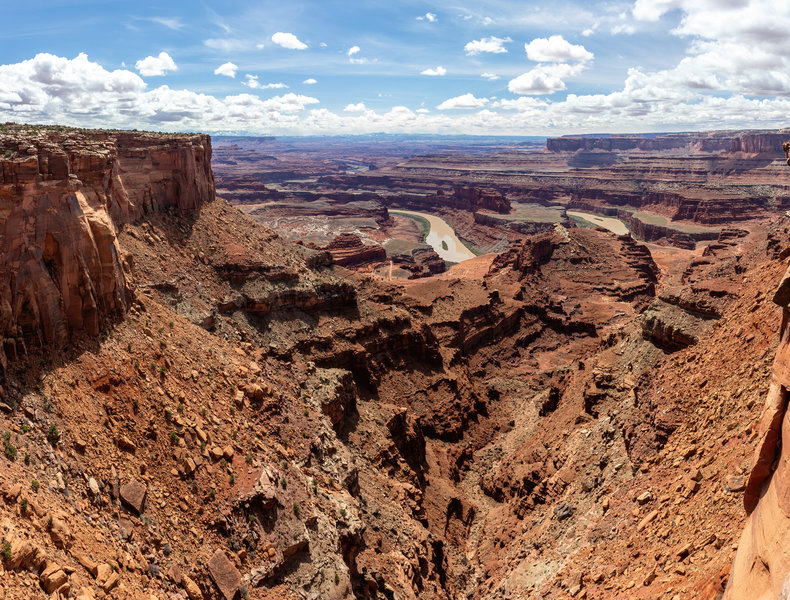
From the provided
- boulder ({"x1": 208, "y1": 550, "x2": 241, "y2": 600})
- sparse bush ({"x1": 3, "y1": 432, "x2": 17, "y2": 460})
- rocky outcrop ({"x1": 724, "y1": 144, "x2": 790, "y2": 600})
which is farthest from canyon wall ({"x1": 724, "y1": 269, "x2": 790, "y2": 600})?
sparse bush ({"x1": 3, "y1": 432, "x2": 17, "y2": 460})

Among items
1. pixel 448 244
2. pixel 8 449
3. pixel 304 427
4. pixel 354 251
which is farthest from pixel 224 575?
pixel 448 244

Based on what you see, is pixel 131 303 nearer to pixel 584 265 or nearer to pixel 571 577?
pixel 571 577

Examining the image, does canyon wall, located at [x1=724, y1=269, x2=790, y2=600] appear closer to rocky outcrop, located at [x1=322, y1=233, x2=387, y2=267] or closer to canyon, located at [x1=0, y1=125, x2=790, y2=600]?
canyon, located at [x1=0, y1=125, x2=790, y2=600]

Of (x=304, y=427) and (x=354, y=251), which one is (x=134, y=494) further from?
(x=354, y=251)

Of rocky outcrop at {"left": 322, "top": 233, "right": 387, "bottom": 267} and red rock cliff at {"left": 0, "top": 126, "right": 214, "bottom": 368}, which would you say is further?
rocky outcrop at {"left": 322, "top": 233, "right": 387, "bottom": 267}

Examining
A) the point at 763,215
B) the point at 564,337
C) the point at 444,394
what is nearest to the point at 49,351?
the point at 444,394
